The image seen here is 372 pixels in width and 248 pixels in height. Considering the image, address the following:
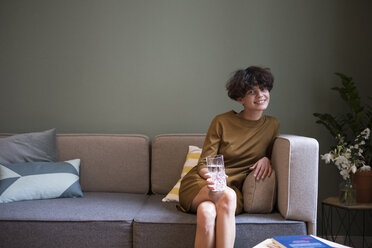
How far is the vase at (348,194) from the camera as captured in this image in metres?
2.27

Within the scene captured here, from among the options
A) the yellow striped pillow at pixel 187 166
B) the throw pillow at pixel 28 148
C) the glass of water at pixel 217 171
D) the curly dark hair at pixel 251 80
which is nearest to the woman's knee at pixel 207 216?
the glass of water at pixel 217 171

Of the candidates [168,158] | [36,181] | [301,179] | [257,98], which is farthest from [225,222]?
[36,181]

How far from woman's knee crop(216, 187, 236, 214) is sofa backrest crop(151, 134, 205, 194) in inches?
33.9

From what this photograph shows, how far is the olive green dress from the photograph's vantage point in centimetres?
202

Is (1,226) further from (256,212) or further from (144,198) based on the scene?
(256,212)

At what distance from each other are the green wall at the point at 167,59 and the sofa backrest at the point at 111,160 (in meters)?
0.29

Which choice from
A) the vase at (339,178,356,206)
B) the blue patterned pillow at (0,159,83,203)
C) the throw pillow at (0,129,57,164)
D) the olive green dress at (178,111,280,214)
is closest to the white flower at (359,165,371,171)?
the vase at (339,178,356,206)

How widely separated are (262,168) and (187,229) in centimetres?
51

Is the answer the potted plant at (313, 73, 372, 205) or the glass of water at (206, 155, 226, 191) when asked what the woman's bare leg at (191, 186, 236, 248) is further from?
the potted plant at (313, 73, 372, 205)

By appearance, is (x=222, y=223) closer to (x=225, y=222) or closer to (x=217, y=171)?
(x=225, y=222)

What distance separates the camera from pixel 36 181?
2.23 meters

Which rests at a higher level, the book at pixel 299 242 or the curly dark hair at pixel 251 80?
the curly dark hair at pixel 251 80

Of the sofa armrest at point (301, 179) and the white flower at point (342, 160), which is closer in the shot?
the sofa armrest at point (301, 179)

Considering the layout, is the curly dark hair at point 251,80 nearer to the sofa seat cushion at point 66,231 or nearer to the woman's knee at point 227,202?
the woman's knee at point 227,202
